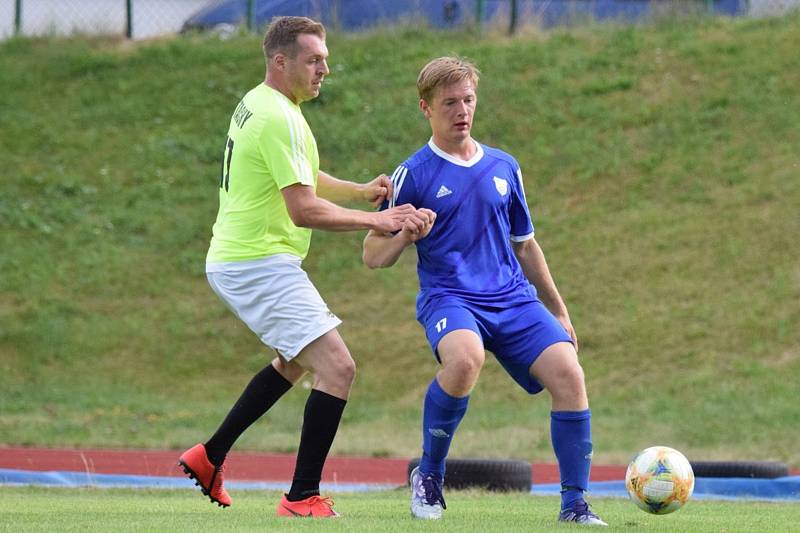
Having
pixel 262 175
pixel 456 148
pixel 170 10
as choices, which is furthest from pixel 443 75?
pixel 170 10

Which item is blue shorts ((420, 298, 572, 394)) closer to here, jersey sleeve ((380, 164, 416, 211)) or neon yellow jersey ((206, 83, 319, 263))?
jersey sleeve ((380, 164, 416, 211))

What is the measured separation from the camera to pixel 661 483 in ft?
18.0

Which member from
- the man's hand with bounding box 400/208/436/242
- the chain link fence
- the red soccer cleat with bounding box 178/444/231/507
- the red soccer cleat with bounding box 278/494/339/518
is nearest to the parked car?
the chain link fence

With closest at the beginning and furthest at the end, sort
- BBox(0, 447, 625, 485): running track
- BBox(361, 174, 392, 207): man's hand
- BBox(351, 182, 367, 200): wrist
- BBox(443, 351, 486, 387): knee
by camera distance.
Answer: BBox(443, 351, 486, 387): knee → BBox(361, 174, 392, 207): man's hand → BBox(351, 182, 367, 200): wrist → BBox(0, 447, 625, 485): running track

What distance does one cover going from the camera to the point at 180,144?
64.1ft

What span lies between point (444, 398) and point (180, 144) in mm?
14653

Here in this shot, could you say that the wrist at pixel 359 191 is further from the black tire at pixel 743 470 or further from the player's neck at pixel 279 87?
the black tire at pixel 743 470

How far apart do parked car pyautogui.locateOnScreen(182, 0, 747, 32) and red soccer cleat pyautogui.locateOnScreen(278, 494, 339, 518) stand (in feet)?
53.9

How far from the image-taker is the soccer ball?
5.49m

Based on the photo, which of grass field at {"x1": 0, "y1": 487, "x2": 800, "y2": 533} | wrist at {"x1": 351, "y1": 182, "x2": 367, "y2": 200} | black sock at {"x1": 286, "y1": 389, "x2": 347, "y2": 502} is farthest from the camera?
wrist at {"x1": 351, "y1": 182, "x2": 367, "y2": 200}

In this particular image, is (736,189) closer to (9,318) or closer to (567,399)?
(9,318)

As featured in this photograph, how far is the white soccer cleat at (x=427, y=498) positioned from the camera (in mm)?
5547

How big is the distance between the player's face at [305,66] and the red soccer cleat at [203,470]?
1.85 meters

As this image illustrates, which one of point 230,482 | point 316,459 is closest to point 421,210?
point 316,459
